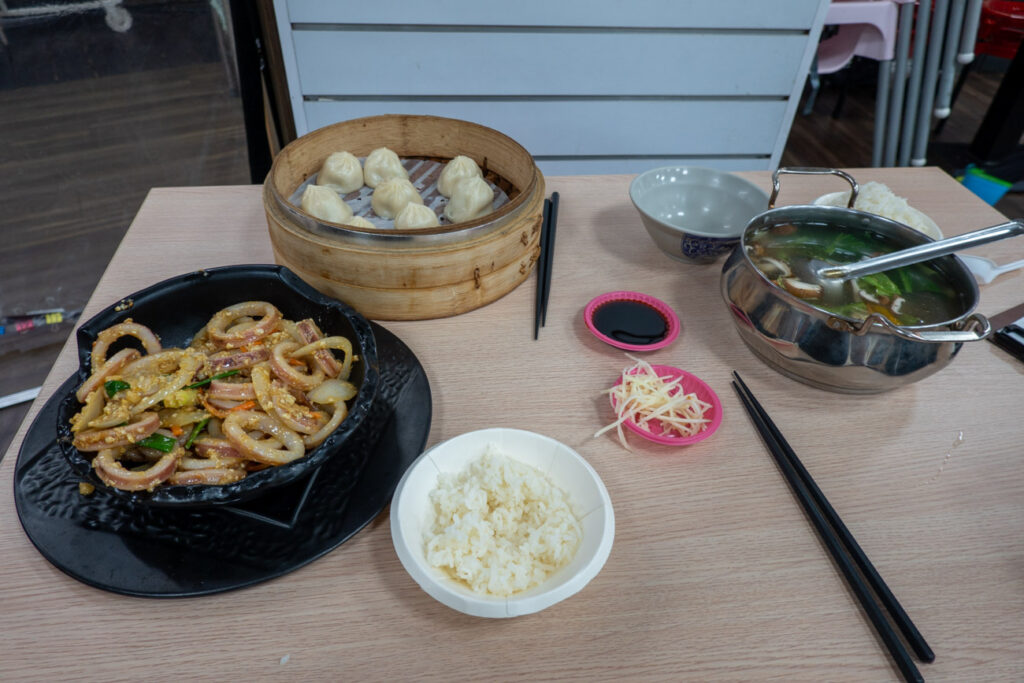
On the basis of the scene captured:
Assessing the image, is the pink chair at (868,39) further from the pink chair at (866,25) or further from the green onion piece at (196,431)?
the green onion piece at (196,431)

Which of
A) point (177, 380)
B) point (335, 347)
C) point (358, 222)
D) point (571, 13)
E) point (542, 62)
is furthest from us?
point (542, 62)

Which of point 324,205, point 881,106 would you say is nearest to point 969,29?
point 881,106

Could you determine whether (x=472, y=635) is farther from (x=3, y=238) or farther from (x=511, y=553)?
(x=3, y=238)

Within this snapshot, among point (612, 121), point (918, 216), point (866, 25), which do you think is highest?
point (866, 25)

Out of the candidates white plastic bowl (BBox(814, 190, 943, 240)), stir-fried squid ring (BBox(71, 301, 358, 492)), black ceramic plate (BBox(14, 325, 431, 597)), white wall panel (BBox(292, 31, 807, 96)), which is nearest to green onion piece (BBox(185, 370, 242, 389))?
stir-fried squid ring (BBox(71, 301, 358, 492))

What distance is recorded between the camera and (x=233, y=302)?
4.46 feet

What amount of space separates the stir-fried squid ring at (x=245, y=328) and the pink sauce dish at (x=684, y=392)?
756mm

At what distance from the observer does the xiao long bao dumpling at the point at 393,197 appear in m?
1.73

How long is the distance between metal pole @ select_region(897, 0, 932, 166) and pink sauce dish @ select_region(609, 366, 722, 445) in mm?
3289

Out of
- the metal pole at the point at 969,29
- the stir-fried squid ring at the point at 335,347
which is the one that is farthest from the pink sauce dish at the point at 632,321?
the metal pole at the point at 969,29

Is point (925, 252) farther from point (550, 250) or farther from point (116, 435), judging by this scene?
point (116, 435)

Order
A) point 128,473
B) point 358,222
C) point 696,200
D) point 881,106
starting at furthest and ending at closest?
point 881,106 → point 696,200 → point 358,222 → point 128,473

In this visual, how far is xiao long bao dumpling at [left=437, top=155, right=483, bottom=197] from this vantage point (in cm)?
182

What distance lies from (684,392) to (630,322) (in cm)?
27
